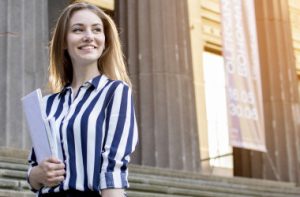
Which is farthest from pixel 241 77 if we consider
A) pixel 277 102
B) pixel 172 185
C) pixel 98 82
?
pixel 98 82

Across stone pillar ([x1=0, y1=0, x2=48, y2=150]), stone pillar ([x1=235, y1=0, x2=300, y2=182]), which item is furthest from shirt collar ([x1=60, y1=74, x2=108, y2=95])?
stone pillar ([x1=235, y1=0, x2=300, y2=182])

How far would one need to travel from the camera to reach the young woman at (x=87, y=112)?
8.15ft

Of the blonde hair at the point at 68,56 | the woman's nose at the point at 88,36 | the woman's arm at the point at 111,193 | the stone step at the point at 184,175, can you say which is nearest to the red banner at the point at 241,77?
the stone step at the point at 184,175

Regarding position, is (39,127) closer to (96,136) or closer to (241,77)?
(96,136)

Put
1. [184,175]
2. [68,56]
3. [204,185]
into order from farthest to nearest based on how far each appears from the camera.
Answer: [184,175] → [204,185] → [68,56]

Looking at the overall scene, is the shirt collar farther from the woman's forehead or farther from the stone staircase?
the stone staircase

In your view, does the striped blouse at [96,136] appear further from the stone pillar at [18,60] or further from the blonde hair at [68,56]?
the stone pillar at [18,60]

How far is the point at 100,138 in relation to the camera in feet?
8.27

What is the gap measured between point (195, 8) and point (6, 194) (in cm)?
1513

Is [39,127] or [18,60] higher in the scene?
[18,60]

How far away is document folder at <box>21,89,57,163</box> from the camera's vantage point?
2.47m

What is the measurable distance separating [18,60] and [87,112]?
8.30m

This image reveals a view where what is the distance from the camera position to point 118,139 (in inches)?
99.4

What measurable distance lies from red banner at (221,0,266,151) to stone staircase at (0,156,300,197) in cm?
81
